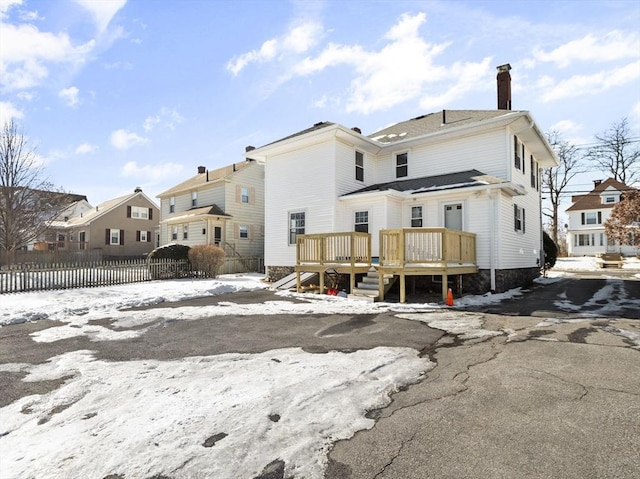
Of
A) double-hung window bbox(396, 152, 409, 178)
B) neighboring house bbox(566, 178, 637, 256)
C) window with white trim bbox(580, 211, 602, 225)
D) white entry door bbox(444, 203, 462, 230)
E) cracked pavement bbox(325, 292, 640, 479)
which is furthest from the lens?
window with white trim bbox(580, 211, 602, 225)

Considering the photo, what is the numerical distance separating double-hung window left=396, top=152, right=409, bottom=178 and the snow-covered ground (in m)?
11.9

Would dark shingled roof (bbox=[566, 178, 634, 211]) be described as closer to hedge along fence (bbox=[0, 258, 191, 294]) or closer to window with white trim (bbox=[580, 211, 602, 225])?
window with white trim (bbox=[580, 211, 602, 225])

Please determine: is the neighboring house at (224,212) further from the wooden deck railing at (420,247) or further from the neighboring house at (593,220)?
the neighboring house at (593,220)

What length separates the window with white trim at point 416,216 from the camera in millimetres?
14352

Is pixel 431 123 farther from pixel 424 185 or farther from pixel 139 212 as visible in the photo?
pixel 139 212

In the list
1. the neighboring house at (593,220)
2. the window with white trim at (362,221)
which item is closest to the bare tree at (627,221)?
the window with white trim at (362,221)

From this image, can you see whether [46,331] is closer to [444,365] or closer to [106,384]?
[106,384]

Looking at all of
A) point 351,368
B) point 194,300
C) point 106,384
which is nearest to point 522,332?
point 351,368

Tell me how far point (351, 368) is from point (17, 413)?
352 cm

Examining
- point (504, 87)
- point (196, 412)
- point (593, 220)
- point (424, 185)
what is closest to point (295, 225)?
point (424, 185)

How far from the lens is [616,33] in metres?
10.5

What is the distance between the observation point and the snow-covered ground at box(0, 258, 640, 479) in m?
2.62

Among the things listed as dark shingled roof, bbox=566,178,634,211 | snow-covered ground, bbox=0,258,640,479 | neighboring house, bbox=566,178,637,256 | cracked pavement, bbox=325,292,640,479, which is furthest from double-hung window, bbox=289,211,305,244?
neighboring house, bbox=566,178,637,256

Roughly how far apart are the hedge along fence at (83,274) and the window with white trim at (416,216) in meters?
10.9
